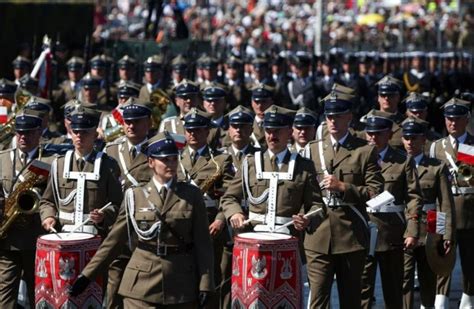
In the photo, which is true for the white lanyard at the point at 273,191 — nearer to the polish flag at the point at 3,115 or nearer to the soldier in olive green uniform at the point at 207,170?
the soldier in olive green uniform at the point at 207,170

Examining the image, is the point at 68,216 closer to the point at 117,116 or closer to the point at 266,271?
the point at 266,271

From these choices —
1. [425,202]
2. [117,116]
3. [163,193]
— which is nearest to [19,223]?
[163,193]

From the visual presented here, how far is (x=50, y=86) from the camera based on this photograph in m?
21.1

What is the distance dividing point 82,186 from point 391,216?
9.07 feet

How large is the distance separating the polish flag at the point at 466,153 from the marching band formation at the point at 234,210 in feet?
0.09

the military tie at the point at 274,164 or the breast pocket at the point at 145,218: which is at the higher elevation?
the military tie at the point at 274,164

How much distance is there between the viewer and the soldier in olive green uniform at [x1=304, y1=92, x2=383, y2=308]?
12789mm

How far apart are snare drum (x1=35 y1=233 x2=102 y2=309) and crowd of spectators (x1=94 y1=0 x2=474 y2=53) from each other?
19759 mm

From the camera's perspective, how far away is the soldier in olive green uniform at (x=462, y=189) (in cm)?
1509

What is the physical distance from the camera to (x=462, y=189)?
15.2m

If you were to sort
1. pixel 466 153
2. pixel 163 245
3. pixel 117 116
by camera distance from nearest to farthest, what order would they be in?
pixel 163 245
pixel 466 153
pixel 117 116

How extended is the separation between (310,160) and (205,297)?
2.11 metres

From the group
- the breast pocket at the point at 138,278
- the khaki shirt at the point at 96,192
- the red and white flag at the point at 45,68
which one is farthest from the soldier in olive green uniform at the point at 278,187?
the red and white flag at the point at 45,68

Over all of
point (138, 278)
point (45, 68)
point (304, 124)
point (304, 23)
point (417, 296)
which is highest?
point (304, 23)
